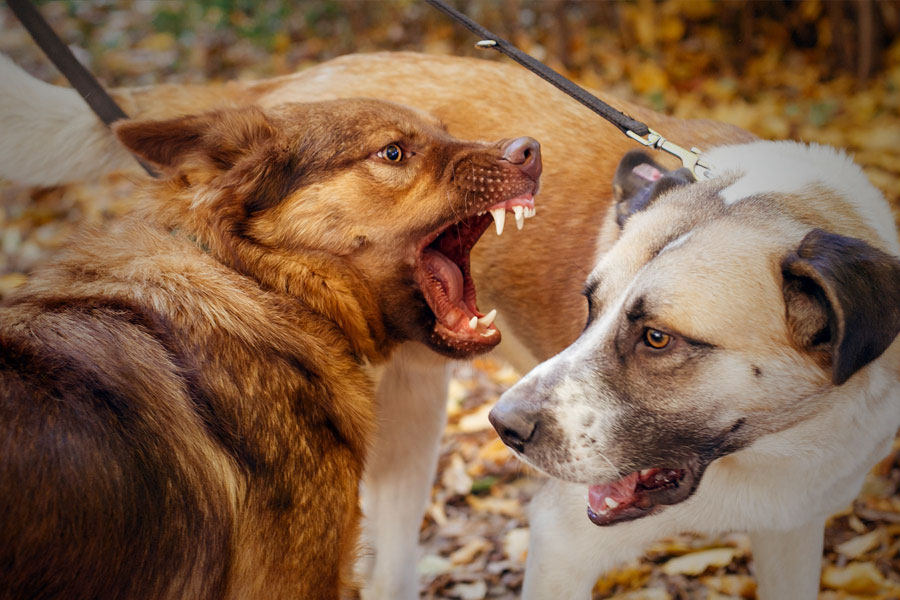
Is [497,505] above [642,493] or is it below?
below

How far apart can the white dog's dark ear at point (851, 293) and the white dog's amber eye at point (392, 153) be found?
1177mm

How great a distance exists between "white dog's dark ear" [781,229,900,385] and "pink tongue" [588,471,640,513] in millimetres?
603

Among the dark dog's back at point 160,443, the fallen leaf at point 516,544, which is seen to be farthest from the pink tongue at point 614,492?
the fallen leaf at point 516,544

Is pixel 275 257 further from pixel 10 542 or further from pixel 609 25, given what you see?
pixel 609 25

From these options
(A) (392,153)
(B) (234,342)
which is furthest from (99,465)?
(A) (392,153)

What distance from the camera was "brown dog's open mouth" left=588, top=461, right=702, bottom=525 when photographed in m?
2.08

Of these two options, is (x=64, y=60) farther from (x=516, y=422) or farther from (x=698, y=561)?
(x=698, y=561)

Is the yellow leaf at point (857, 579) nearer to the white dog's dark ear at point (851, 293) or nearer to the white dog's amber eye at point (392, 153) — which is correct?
the white dog's dark ear at point (851, 293)

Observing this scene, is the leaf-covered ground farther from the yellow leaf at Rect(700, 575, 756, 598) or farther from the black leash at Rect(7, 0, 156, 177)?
the black leash at Rect(7, 0, 156, 177)

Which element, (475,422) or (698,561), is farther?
(475,422)

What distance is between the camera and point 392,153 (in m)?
2.42

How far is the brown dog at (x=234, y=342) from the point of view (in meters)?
1.61

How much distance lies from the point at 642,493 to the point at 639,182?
99cm

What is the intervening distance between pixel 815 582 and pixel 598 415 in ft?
4.25
